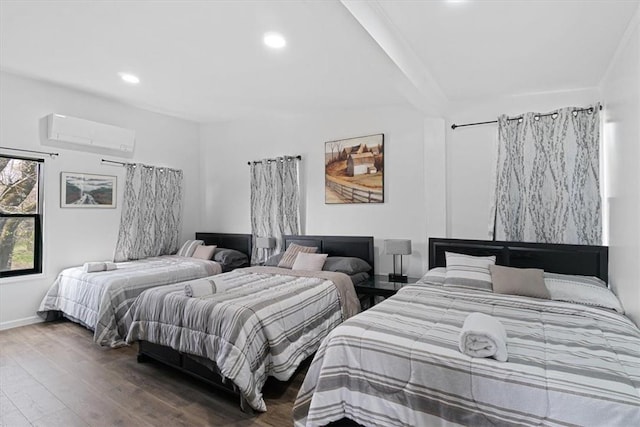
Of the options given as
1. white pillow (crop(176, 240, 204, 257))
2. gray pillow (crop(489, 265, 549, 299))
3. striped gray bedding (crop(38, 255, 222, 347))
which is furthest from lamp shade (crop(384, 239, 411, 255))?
white pillow (crop(176, 240, 204, 257))

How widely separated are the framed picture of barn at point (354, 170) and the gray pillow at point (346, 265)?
840 millimetres

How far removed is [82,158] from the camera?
451 cm

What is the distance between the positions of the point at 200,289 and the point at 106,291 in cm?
142

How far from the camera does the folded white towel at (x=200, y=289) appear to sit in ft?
9.25

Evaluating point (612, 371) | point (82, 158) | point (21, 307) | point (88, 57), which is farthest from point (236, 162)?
point (612, 371)

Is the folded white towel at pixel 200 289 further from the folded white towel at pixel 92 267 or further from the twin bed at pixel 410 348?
the folded white towel at pixel 92 267

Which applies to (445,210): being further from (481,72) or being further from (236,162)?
(236,162)

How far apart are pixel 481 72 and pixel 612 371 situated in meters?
2.66

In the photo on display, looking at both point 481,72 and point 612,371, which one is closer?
point 612,371

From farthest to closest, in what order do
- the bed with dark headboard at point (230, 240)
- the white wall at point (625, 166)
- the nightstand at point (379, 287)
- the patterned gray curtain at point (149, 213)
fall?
the bed with dark headboard at point (230, 240) → the patterned gray curtain at point (149, 213) → the nightstand at point (379, 287) → the white wall at point (625, 166)

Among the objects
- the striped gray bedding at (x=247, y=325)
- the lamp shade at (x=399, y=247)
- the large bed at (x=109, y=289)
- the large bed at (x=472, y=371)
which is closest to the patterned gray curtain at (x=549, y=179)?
the lamp shade at (x=399, y=247)

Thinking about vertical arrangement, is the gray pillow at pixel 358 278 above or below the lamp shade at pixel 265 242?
below

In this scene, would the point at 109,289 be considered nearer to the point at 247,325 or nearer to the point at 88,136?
the point at 247,325

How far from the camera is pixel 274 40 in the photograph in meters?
2.84
